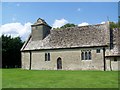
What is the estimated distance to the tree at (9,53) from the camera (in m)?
62.7

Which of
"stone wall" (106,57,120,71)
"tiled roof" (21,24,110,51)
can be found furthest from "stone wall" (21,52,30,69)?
"stone wall" (106,57,120,71)

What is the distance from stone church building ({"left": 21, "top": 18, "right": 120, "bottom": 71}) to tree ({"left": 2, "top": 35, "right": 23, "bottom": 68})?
762 inches

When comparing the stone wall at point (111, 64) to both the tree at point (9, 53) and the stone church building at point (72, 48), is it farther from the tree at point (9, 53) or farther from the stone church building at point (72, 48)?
the tree at point (9, 53)

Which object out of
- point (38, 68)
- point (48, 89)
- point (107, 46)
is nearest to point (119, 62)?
point (107, 46)

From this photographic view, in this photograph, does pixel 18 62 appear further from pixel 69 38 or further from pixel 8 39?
pixel 69 38

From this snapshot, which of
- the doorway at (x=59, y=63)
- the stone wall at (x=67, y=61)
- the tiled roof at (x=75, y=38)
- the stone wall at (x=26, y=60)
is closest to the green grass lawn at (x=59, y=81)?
the stone wall at (x=67, y=61)

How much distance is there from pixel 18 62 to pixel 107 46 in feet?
120

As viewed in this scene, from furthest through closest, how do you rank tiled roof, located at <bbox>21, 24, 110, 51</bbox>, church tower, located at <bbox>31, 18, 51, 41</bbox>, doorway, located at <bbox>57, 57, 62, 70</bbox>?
1. church tower, located at <bbox>31, 18, 51, 41</bbox>
2. doorway, located at <bbox>57, 57, 62, 70</bbox>
3. tiled roof, located at <bbox>21, 24, 110, 51</bbox>

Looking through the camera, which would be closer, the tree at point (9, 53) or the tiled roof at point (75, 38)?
the tiled roof at point (75, 38)

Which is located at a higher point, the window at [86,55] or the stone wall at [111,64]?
the window at [86,55]

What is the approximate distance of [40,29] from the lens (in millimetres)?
44281

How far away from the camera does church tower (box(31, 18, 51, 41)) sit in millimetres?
44031

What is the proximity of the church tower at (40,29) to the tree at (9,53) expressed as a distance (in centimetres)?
1999

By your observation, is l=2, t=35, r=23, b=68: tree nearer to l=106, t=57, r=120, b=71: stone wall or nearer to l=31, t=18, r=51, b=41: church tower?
l=31, t=18, r=51, b=41: church tower
